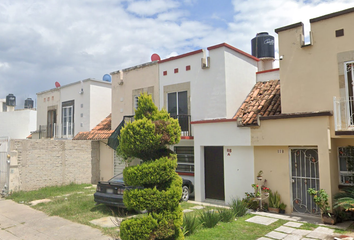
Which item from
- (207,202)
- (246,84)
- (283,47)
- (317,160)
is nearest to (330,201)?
(317,160)

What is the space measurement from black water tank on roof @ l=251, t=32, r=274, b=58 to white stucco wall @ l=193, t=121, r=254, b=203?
6.39 metres

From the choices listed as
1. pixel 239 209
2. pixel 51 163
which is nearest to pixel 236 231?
pixel 239 209

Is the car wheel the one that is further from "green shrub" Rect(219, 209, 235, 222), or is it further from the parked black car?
"green shrub" Rect(219, 209, 235, 222)

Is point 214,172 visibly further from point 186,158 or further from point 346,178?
point 346,178

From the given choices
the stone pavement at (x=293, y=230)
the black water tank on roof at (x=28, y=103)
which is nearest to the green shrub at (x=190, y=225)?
the stone pavement at (x=293, y=230)

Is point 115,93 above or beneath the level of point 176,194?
above

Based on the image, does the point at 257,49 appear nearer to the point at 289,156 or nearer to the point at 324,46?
the point at 324,46

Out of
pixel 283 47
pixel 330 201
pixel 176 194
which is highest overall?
pixel 283 47

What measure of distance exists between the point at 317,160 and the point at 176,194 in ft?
17.3

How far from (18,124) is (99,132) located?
54.8 feet

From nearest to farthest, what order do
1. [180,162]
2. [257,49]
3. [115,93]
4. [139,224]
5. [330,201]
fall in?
[139,224], [330,201], [180,162], [257,49], [115,93]

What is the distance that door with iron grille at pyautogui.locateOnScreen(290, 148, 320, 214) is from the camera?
340 inches

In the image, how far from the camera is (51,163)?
14344 mm

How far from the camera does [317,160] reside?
8.64 meters
